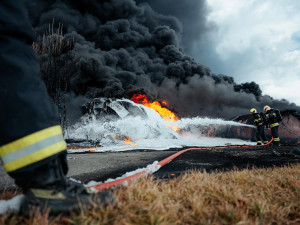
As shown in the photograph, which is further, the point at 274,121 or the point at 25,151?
the point at 274,121

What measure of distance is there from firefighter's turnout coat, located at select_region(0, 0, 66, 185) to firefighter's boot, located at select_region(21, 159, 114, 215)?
0.28 ft

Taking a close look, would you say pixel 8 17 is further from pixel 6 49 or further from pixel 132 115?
pixel 132 115

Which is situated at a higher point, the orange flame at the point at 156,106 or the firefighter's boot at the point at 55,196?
the orange flame at the point at 156,106

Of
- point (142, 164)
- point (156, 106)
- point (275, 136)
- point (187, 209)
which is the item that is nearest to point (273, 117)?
point (275, 136)

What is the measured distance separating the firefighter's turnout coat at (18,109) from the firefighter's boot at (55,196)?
0.09m

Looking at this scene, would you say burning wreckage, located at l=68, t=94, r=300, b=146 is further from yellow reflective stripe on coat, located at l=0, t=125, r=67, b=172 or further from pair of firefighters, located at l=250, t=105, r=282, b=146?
yellow reflective stripe on coat, located at l=0, t=125, r=67, b=172

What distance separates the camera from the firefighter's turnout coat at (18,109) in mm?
919

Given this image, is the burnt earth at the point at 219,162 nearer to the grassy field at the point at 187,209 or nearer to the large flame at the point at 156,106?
the grassy field at the point at 187,209

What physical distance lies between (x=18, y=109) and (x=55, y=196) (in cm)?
48

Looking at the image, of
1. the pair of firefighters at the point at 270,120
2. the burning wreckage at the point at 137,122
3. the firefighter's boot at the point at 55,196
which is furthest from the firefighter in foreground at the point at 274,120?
the firefighter's boot at the point at 55,196

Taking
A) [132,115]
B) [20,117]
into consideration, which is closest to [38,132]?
[20,117]

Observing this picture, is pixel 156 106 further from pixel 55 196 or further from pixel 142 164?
pixel 55 196

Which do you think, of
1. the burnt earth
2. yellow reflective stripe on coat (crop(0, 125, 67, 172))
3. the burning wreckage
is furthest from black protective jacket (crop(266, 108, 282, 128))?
yellow reflective stripe on coat (crop(0, 125, 67, 172))

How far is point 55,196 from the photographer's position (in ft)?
3.15
